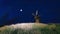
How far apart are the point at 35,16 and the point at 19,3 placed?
0.29 metres

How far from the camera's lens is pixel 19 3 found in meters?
2.00

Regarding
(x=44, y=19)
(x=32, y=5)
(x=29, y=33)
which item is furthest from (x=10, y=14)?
(x=29, y=33)

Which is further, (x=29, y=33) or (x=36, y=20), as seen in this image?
(x=36, y=20)

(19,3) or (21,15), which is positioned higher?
(19,3)

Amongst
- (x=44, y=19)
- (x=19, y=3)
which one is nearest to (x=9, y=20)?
(x=19, y=3)

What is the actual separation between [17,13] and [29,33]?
2.35ft

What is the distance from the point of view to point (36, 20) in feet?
6.46

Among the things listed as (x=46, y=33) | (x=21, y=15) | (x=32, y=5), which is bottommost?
(x=46, y=33)

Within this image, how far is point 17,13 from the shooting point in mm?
1994

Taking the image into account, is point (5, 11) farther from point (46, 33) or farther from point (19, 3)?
point (46, 33)

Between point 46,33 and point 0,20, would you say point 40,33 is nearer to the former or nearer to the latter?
point 46,33

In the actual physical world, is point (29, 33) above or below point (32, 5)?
below

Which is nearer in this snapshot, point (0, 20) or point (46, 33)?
point (46, 33)

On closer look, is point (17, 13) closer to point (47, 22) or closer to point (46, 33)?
point (47, 22)
